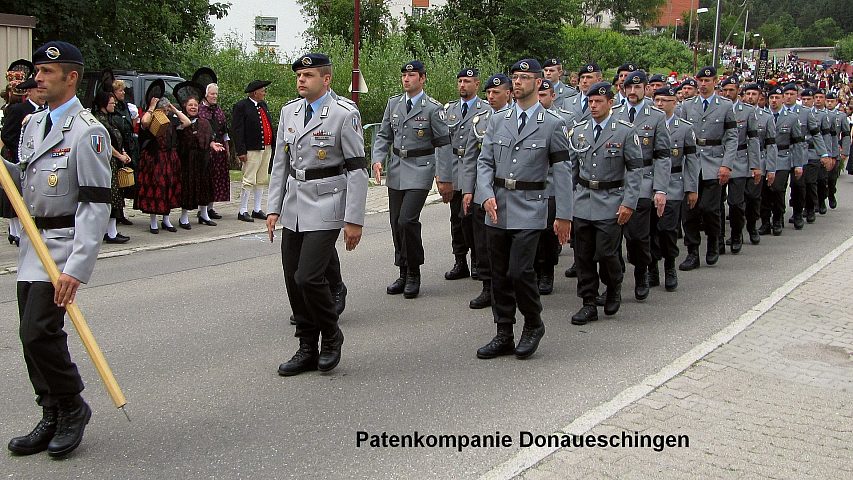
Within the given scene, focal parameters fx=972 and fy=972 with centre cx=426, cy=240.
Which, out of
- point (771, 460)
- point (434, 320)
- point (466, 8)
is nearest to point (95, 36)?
point (434, 320)

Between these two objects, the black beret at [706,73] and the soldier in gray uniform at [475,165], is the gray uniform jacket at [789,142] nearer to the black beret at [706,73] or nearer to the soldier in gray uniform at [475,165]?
the black beret at [706,73]

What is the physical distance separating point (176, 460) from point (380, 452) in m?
1.04

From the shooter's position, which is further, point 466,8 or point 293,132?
point 466,8

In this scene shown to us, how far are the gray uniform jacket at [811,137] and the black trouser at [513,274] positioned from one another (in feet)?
30.5

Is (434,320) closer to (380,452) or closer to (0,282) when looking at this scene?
(380,452)

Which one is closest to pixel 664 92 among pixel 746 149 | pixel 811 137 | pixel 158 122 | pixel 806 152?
pixel 746 149

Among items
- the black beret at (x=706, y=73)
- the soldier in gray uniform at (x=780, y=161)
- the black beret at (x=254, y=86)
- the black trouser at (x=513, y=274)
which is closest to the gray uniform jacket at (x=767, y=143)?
the soldier in gray uniform at (x=780, y=161)

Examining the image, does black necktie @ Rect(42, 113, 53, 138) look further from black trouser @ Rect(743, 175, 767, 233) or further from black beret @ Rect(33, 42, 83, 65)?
black trouser @ Rect(743, 175, 767, 233)

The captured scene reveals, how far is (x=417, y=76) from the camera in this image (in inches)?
365

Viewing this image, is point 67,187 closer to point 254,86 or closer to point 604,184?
point 604,184

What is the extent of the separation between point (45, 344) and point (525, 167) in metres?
3.56

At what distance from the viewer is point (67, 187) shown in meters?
4.94

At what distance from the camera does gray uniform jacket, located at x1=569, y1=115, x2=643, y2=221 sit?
830 centimetres

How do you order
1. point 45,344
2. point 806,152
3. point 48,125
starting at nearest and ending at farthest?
1. point 45,344
2. point 48,125
3. point 806,152
